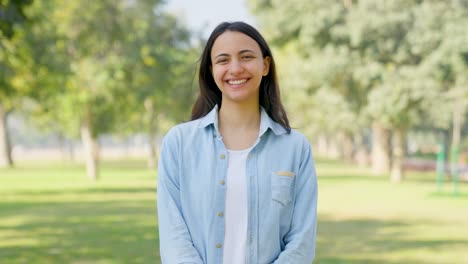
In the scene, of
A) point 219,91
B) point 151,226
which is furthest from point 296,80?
point 219,91

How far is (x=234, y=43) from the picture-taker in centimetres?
306

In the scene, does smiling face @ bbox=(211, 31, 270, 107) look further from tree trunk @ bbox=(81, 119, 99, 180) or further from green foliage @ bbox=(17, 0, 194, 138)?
tree trunk @ bbox=(81, 119, 99, 180)

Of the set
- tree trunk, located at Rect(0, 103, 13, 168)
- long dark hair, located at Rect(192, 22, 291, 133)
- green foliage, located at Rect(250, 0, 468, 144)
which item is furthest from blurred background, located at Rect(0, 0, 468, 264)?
tree trunk, located at Rect(0, 103, 13, 168)

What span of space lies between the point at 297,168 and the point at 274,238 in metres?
0.32

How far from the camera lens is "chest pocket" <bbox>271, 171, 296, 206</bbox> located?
117 inches

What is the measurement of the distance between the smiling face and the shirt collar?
0.11m

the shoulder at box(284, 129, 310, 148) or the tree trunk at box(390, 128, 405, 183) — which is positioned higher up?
the shoulder at box(284, 129, 310, 148)

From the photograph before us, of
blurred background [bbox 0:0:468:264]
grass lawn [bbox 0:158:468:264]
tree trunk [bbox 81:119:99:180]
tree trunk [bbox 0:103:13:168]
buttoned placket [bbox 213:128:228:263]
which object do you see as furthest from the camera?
tree trunk [bbox 0:103:13:168]

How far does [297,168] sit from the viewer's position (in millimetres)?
3082

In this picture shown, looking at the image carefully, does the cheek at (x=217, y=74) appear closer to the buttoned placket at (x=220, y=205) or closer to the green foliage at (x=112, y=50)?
the buttoned placket at (x=220, y=205)

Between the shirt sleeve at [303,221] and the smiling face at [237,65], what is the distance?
0.37 metres

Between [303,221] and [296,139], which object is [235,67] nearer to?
[296,139]

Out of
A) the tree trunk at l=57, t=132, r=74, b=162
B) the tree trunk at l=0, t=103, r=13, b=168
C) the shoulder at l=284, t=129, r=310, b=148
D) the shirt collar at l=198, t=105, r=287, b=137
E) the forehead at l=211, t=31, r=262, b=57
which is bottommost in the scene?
the tree trunk at l=57, t=132, r=74, b=162

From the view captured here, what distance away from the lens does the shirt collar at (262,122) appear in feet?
10.2
